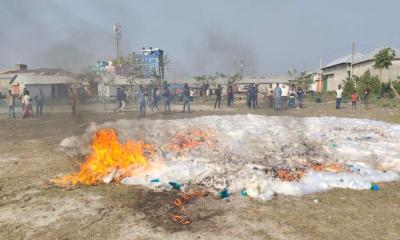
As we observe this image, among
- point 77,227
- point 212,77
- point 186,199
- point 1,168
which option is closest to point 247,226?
point 186,199

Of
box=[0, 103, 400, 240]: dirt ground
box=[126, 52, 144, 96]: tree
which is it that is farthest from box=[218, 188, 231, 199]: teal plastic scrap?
box=[126, 52, 144, 96]: tree

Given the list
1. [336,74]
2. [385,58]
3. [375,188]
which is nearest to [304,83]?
[336,74]

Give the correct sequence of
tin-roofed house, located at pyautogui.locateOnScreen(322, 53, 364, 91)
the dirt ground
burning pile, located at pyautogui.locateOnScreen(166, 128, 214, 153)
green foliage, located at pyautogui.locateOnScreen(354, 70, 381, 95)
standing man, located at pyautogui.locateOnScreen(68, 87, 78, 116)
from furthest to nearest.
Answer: tin-roofed house, located at pyautogui.locateOnScreen(322, 53, 364, 91)
green foliage, located at pyautogui.locateOnScreen(354, 70, 381, 95)
standing man, located at pyautogui.locateOnScreen(68, 87, 78, 116)
burning pile, located at pyautogui.locateOnScreen(166, 128, 214, 153)
the dirt ground

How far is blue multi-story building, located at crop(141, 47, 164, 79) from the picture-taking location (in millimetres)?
41216

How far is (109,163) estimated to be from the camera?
7.26m

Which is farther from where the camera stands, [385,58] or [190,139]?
[385,58]

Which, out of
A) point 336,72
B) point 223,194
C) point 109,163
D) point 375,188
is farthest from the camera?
point 336,72

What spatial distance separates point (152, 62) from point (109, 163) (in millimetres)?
38531

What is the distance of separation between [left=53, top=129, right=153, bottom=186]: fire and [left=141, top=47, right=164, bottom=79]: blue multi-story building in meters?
32.9

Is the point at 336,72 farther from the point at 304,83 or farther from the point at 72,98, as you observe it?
the point at 72,98

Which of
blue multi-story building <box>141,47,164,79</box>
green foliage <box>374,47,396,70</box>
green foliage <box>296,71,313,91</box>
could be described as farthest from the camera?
green foliage <box>296,71,313,91</box>

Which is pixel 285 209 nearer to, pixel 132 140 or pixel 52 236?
pixel 52 236

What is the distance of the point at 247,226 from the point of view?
4.82 metres

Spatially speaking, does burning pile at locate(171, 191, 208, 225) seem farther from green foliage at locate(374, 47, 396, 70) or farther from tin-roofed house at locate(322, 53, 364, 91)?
tin-roofed house at locate(322, 53, 364, 91)
